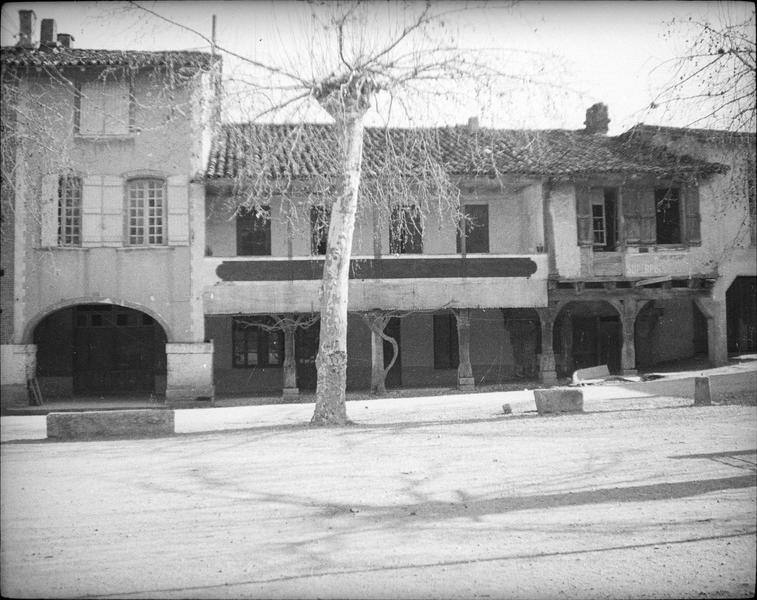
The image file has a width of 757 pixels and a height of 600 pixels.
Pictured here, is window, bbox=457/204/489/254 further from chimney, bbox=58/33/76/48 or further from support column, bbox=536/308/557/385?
chimney, bbox=58/33/76/48

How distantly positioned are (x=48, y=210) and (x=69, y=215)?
1.71 ft

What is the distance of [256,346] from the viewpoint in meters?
20.4

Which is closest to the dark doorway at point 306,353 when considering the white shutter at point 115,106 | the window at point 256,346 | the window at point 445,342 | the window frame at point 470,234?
the window at point 256,346

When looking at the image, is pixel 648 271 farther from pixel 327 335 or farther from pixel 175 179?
pixel 175 179

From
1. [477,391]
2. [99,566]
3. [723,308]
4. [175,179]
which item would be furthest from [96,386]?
[723,308]

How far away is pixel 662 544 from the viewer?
193 inches

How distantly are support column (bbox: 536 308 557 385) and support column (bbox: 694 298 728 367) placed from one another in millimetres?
4701

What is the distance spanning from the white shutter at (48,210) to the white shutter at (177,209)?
2942 mm

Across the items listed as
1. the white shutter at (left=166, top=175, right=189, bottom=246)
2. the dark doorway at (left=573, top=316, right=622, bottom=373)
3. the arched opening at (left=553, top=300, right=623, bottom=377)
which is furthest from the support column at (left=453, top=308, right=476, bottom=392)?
the white shutter at (left=166, top=175, right=189, bottom=246)

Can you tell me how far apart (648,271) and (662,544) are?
51.7 feet

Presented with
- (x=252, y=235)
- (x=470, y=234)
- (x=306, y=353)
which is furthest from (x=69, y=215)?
(x=470, y=234)

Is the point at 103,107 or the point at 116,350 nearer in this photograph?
the point at 103,107

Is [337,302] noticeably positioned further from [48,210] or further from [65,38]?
[65,38]

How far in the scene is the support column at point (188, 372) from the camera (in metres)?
17.5
